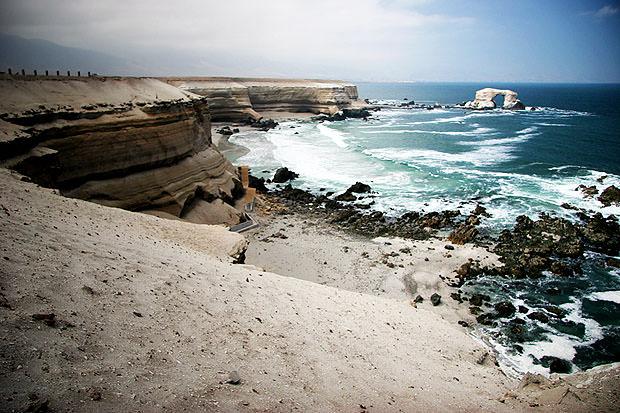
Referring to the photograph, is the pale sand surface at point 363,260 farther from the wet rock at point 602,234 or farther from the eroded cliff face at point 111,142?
the wet rock at point 602,234

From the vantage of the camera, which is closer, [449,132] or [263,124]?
[449,132]

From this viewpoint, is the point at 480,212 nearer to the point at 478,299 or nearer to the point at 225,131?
the point at 478,299

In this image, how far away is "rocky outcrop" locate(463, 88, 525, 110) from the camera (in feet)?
337

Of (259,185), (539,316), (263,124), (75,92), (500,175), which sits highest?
(263,124)

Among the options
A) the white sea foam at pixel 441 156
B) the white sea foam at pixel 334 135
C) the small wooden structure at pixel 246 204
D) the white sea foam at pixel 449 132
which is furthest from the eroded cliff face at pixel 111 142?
→ the white sea foam at pixel 449 132

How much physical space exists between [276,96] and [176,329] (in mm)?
82658

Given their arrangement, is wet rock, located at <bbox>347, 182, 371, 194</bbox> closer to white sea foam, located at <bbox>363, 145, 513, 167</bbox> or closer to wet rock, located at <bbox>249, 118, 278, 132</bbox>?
white sea foam, located at <bbox>363, 145, 513, 167</bbox>

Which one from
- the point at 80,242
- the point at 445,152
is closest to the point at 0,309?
the point at 80,242

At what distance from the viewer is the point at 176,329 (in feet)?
20.0

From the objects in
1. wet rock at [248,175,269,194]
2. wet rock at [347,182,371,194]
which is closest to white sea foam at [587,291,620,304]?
wet rock at [347,182,371,194]

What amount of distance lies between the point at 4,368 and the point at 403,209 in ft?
89.0

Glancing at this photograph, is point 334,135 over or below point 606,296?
over

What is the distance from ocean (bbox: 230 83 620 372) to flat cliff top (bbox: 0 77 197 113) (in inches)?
667

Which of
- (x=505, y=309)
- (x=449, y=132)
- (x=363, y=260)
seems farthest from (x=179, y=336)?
(x=449, y=132)
